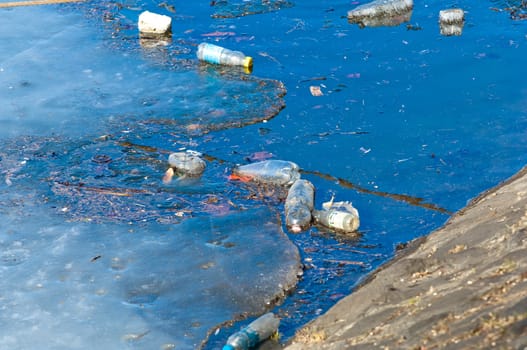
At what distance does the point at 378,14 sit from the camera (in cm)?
1074

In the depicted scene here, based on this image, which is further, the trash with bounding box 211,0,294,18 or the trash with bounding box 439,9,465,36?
the trash with bounding box 211,0,294,18

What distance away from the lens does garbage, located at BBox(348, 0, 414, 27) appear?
1068cm

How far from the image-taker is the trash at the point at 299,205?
6.76 m

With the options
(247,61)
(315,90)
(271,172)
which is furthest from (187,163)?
(247,61)

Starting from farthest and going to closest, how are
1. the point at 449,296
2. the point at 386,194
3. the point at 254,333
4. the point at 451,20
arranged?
1. the point at 451,20
2. the point at 386,194
3. the point at 254,333
4. the point at 449,296

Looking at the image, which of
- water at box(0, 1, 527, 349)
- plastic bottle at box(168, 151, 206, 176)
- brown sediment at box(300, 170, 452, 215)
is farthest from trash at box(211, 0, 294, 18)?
brown sediment at box(300, 170, 452, 215)

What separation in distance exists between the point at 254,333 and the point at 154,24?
587 centimetres

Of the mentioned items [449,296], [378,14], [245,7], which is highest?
[449,296]

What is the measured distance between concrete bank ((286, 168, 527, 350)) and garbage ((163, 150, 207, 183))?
2065mm

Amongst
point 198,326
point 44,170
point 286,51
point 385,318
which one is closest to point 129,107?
point 44,170

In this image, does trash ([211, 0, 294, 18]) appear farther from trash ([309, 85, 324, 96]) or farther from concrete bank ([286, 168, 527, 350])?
concrete bank ([286, 168, 527, 350])

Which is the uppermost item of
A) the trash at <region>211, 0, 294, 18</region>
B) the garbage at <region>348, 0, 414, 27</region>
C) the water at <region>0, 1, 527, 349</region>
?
the garbage at <region>348, 0, 414, 27</region>

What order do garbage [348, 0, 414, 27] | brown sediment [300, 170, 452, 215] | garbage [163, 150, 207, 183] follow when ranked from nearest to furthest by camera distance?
brown sediment [300, 170, 452, 215]
garbage [163, 150, 207, 183]
garbage [348, 0, 414, 27]

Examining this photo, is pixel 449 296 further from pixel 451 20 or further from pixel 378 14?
pixel 378 14
